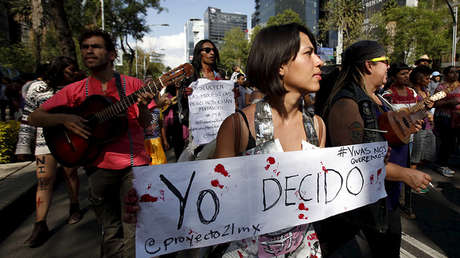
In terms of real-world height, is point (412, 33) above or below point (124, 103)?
above

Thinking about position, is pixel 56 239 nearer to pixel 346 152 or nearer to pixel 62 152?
pixel 62 152

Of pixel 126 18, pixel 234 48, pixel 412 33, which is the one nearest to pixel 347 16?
pixel 412 33

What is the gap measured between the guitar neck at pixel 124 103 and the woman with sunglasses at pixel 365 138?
4.49 ft

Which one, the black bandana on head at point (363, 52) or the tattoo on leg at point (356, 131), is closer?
the tattoo on leg at point (356, 131)

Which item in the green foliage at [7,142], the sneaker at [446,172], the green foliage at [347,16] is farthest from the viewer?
the green foliage at [347,16]

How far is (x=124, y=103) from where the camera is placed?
2445 millimetres

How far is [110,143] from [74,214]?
229 centimetres

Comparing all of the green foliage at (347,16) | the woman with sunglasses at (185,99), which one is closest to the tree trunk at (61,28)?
the woman with sunglasses at (185,99)

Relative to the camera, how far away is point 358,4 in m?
28.5

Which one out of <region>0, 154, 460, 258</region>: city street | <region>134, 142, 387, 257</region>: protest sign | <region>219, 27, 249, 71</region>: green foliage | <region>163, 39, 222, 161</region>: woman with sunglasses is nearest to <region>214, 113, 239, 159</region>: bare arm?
<region>134, 142, 387, 257</region>: protest sign

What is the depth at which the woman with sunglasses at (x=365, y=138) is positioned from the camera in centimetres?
191

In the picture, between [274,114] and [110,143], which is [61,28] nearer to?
[110,143]

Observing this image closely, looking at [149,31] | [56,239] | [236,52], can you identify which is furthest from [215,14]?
[56,239]

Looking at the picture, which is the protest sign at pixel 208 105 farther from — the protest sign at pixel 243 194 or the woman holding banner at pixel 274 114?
the protest sign at pixel 243 194
